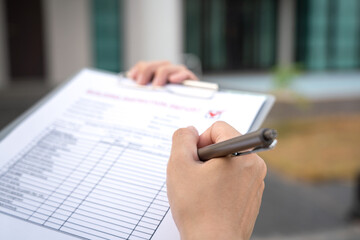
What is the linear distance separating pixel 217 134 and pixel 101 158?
23 centimetres

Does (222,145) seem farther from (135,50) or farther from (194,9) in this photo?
(194,9)

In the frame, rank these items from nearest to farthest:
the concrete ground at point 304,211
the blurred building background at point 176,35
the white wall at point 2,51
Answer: the concrete ground at point 304,211 < the white wall at point 2,51 < the blurred building background at point 176,35

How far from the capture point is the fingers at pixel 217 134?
0.59m

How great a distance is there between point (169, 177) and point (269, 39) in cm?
868

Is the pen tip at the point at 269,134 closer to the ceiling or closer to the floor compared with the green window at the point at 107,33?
closer to the ceiling

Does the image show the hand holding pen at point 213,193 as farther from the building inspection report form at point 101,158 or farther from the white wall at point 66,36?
the white wall at point 66,36

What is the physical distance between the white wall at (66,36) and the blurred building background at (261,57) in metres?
0.02

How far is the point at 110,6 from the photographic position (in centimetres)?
738

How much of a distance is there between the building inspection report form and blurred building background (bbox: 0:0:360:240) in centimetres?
230

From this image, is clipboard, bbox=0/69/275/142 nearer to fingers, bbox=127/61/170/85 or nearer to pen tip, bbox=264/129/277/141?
fingers, bbox=127/61/170/85

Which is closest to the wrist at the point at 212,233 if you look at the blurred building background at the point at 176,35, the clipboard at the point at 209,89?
the clipboard at the point at 209,89

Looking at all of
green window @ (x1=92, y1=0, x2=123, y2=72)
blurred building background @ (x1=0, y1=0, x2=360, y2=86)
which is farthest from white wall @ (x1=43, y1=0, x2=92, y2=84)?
green window @ (x1=92, y1=0, x2=123, y2=72)

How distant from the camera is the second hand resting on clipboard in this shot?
1.73 ft

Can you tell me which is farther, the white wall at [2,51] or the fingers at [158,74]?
the white wall at [2,51]
